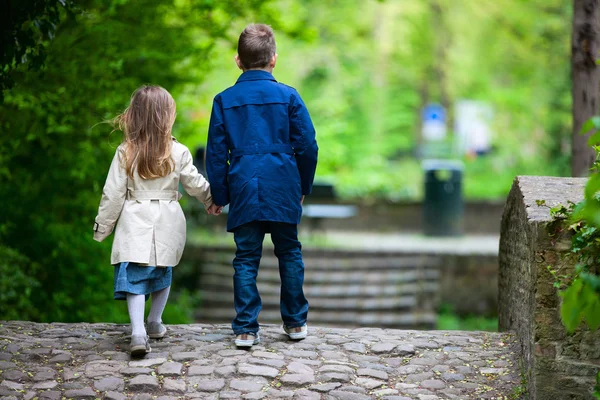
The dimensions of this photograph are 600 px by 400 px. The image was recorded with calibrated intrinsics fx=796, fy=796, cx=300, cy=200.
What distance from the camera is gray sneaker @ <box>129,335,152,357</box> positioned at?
448cm

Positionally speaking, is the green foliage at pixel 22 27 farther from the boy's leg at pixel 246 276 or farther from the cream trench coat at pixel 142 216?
the boy's leg at pixel 246 276

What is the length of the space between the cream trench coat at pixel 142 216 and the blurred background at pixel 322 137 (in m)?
1.11

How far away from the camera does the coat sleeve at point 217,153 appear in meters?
4.72

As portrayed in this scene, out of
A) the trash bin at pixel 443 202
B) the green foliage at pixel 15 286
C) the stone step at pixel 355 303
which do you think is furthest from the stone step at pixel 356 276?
the green foliage at pixel 15 286

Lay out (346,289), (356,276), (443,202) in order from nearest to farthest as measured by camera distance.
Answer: (346,289) < (356,276) < (443,202)

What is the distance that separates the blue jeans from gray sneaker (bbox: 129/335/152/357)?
1.81 feet

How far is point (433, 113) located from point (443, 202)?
417 inches

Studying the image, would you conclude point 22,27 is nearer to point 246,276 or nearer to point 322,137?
point 246,276

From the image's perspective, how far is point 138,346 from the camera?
448 centimetres

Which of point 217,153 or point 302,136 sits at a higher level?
point 302,136

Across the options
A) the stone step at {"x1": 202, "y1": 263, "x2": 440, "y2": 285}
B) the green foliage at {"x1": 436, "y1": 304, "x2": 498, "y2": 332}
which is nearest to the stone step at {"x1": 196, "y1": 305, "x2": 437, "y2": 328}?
the green foliage at {"x1": 436, "y1": 304, "x2": 498, "y2": 332}

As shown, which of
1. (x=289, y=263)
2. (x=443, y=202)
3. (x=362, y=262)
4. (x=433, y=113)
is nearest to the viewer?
(x=289, y=263)

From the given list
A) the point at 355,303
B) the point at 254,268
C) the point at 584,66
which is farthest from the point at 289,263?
the point at 355,303

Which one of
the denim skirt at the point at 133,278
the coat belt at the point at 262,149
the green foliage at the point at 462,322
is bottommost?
the green foliage at the point at 462,322
